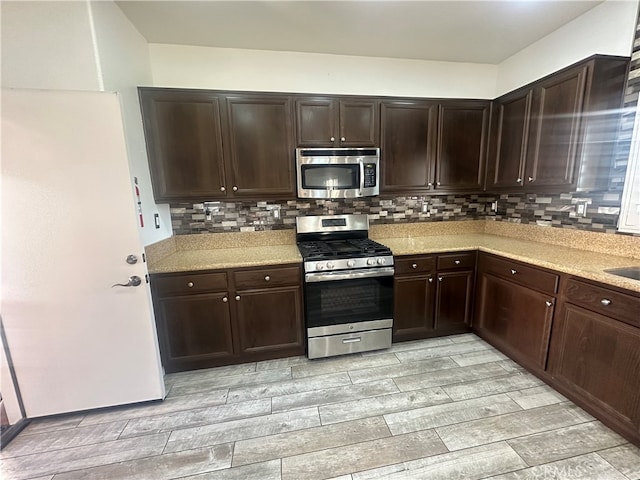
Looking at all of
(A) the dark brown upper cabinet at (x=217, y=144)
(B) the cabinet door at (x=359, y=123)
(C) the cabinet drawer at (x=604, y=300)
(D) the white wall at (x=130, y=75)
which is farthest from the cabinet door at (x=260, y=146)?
(C) the cabinet drawer at (x=604, y=300)

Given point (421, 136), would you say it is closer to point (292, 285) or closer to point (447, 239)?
point (447, 239)

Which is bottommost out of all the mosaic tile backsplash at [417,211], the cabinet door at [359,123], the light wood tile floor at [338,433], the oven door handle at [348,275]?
the light wood tile floor at [338,433]

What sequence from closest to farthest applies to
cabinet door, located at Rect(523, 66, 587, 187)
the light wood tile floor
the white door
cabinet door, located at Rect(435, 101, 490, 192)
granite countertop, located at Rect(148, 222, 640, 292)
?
the light wood tile floor < the white door < granite countertop, located at Rect(148, 222, 640, 292) < cabinet door, located at Rect(523, 66, 587, 187) < cabinet door, located at Rect(435, 101, 490, 192)

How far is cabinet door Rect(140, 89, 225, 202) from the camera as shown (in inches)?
89.0

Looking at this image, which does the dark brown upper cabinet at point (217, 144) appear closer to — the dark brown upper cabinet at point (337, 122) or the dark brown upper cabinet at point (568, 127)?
the dark brown upper cabinet at point (337, 122)

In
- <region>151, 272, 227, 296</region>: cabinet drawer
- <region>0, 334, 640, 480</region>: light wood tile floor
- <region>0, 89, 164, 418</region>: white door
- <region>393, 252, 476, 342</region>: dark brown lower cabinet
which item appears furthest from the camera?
<region>393, 252, 476, 342</region>: dark brown lower cabinet

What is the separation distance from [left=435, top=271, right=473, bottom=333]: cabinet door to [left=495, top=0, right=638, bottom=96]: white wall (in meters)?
1.98

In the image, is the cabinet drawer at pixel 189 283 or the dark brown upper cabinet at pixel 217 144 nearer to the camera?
the cabinet drawer at pixel 189 283

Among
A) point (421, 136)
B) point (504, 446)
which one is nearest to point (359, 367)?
point (504, 446)

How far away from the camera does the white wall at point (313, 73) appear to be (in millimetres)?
2484

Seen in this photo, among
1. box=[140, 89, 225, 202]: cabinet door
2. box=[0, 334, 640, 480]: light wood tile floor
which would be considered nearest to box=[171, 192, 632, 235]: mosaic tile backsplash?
box=[140, 89, 225, 202]: cabinet door

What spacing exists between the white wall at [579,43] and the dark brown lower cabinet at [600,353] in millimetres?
1793

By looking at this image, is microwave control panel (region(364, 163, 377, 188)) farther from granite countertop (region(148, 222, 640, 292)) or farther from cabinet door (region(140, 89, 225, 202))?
cabinet door (region(140, 89, 225, 202))

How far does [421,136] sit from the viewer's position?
2.70 metres
